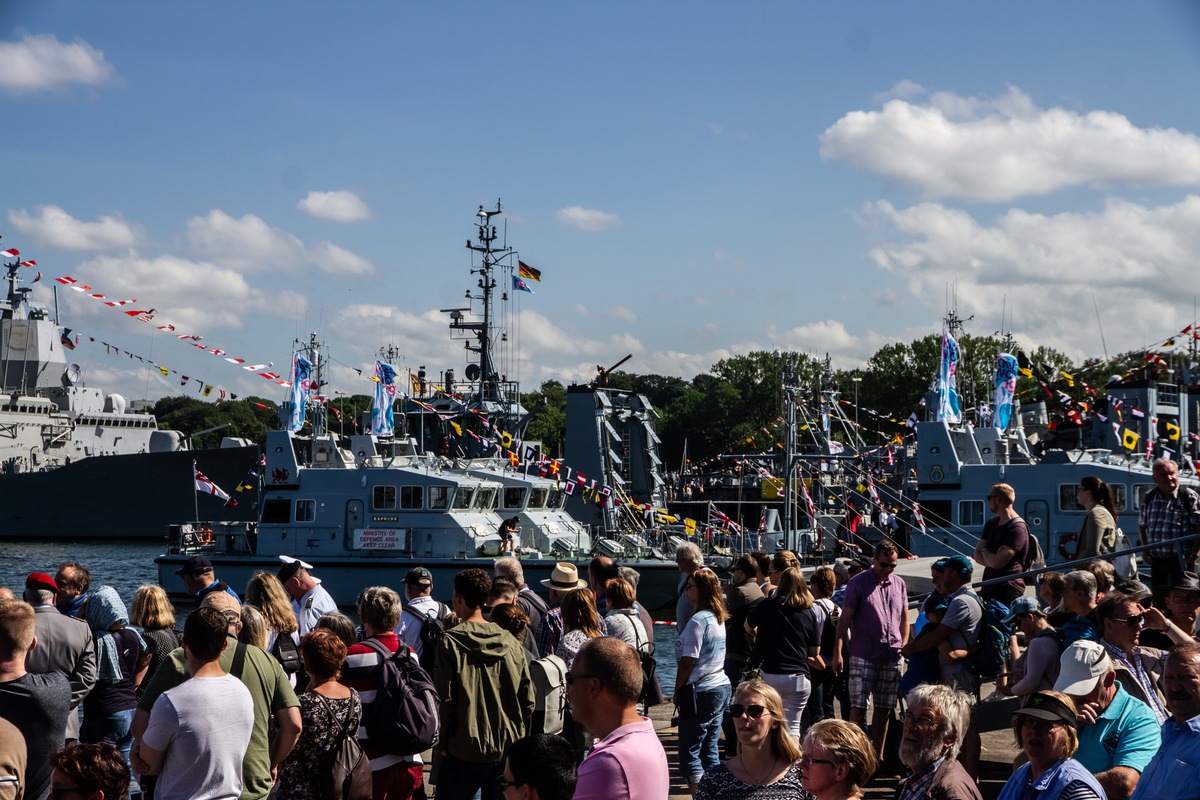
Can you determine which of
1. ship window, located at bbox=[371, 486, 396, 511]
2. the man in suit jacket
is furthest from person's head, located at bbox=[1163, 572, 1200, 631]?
ship window, located at bbox=[371, 486, 396, 511]

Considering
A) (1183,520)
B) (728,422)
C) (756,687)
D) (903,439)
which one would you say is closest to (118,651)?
(756,687)

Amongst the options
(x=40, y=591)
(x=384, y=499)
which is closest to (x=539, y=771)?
(x=40, y=591)

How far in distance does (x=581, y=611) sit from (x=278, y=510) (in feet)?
71.0

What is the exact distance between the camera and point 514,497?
27.2 meters

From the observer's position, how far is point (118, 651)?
672cm

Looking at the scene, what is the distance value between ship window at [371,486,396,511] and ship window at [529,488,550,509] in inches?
125

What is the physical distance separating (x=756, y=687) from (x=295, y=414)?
27004 millimetres

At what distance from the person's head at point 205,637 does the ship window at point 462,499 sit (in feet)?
68.7

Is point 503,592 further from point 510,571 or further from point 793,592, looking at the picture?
point 793,592

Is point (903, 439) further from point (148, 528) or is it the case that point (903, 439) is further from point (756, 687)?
point (148, 528)

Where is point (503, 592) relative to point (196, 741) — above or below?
above

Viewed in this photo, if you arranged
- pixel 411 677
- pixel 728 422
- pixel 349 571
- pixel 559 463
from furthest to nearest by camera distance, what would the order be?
pixel 728 422
pixel 559 463
pixel 349 571
pixel 411 677

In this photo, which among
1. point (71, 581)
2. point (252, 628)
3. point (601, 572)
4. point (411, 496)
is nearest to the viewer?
point (252, 628)

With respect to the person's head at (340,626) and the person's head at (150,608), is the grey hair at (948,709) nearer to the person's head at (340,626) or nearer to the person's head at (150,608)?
the person's head at (340,626)
